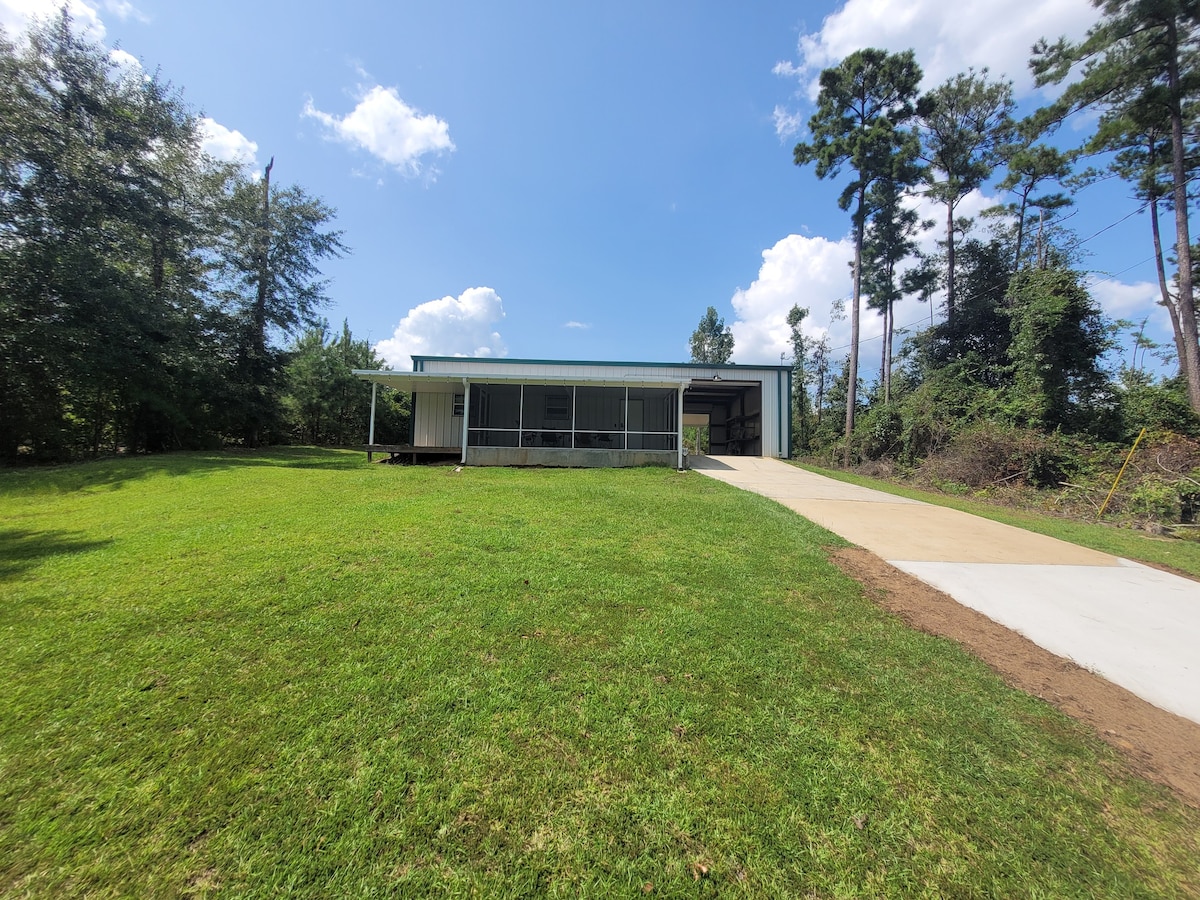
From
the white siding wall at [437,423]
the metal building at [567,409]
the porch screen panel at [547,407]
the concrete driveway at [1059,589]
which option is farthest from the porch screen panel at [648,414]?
the concrete driveway at [1059,589]

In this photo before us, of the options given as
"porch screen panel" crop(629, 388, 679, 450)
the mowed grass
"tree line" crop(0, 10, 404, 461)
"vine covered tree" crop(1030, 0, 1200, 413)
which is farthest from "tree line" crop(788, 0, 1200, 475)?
"tree line" crop(0, 10, 404, 461)

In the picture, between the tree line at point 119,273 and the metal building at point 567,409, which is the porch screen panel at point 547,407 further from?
the tree line at point 119,273

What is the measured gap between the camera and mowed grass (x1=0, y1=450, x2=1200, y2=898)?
151 centimetres

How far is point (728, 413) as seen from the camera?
855 inches

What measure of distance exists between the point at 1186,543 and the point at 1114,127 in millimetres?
13948

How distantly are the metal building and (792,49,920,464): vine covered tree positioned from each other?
11.8 feet

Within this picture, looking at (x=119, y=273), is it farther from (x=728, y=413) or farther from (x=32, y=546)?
(x=728, y=413)

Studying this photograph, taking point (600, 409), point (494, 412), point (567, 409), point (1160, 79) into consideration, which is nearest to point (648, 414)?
point (600, 409)

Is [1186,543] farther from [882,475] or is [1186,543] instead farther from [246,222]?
[246,222]

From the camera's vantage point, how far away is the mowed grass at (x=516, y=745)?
151cm

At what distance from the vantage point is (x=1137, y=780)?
2.08 m

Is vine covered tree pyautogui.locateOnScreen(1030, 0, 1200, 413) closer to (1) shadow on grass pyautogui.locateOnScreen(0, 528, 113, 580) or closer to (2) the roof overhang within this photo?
(2) the roof overhang

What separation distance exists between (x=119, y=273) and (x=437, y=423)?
8876 mm

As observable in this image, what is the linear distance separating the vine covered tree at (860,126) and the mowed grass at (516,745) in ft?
52.2
